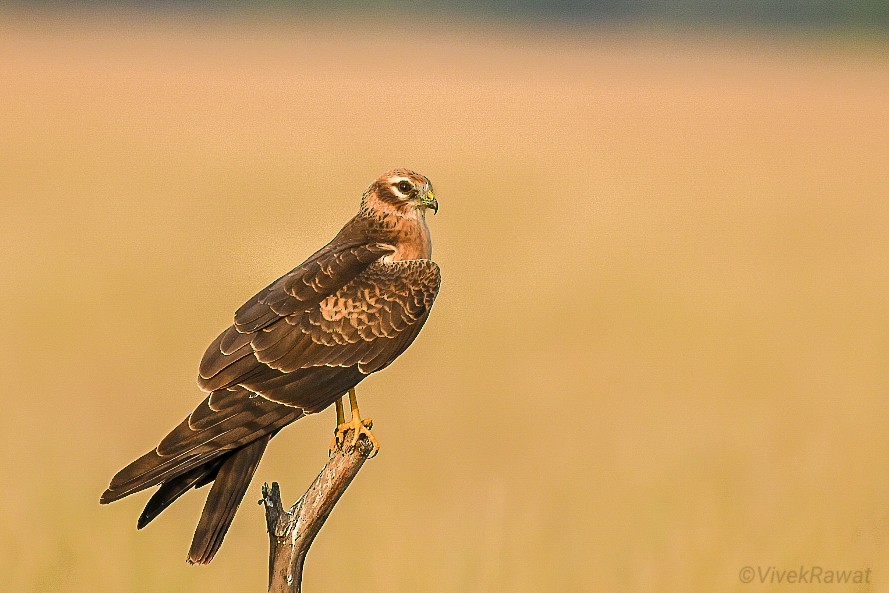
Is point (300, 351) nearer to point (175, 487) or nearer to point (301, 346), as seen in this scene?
point (301, 346)

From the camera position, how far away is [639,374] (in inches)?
690

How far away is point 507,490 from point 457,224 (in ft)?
Result: 50.3

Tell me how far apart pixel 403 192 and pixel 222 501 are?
262 cm

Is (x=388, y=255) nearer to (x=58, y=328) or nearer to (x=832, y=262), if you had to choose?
(x=58, y=328)

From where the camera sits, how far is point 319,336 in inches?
297

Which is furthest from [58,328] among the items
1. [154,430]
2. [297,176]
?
[297,176]

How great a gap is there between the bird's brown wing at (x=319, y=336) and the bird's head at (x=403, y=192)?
602 millimetres

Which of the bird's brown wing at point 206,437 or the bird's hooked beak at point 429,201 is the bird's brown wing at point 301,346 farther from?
the bird's hooked beak at point 429,201

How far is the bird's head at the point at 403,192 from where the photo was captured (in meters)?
8.38

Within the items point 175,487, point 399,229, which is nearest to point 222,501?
point 175,487

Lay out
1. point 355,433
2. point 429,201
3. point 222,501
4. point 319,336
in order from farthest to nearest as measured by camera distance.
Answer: point 429,201 → point 319,336 → point 355,433 → point 222,501

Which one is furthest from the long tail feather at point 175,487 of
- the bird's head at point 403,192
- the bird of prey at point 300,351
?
the bird's head at point 403,192

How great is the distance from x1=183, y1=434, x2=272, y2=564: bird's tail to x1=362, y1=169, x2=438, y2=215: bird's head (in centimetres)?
219

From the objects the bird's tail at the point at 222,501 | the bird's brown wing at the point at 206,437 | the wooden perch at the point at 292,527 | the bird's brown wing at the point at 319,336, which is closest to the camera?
the bird's brown wing at the point at 206,437
